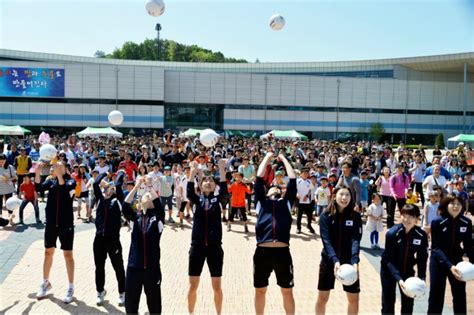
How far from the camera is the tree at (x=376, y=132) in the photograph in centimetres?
5591

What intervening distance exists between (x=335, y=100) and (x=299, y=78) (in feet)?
20.9

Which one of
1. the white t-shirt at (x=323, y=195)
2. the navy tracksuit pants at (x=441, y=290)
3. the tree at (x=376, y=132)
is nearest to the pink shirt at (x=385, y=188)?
the white t-shirt at (x=323, y=195)

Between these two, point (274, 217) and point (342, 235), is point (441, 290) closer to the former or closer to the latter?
point (342, 235)

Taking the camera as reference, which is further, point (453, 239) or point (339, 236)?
point (453, 239)

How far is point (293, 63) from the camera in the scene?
67.1 metres

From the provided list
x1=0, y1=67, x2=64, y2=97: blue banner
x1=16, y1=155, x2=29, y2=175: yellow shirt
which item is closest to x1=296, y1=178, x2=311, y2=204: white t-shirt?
x1=16, y1=155, x2=29, y2=175: yellow shirt

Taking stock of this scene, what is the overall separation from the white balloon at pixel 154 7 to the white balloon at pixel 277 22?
15.1 feet

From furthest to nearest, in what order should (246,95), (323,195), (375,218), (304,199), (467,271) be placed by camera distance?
(246,95) < (304,199) < (323,195) < (375,218) < (467,271)

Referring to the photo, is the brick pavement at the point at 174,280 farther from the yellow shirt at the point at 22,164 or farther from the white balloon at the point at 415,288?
the yellow shirt at the point at 22,164

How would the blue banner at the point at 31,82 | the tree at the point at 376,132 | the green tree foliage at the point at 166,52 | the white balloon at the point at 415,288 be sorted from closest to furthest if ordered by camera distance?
1. the white balloon at the point at 415,288
2. the blue banner at the point at 31,82
3. the tree at the point at 376,132
4. the green tree foliage at the point at 166,52

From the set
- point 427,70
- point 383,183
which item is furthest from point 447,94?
point 383,183

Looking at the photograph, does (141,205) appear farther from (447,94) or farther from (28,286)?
(447,94)

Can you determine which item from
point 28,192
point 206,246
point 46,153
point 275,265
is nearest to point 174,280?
point 206,246

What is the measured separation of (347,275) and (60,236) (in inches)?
170
